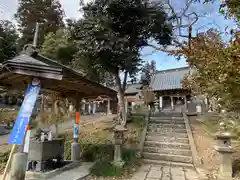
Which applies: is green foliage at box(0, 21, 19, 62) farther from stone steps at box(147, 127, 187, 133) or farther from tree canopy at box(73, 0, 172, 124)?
stone steps at box(147, 127, 187, 133)

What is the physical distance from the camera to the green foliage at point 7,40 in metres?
20.0

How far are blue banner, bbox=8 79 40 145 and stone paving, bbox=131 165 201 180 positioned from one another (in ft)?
9.46

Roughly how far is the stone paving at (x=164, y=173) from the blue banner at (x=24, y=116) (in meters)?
2.88

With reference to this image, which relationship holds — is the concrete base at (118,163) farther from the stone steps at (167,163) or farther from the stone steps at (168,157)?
the stone steps at (168,157)

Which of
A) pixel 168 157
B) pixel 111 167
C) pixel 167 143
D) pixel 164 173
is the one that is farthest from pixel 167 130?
pixel 111 167

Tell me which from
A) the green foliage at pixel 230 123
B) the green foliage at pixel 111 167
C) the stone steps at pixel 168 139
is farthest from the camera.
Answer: the stone steps at pixel 168 139

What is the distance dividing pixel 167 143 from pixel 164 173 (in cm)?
211

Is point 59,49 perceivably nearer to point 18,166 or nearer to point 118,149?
point 118,149

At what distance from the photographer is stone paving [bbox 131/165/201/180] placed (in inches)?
185

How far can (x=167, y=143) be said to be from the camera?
705cm

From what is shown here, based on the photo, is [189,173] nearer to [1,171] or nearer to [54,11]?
[1,171]

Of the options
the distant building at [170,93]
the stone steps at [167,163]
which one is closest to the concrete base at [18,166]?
the stone steps at [167,163]

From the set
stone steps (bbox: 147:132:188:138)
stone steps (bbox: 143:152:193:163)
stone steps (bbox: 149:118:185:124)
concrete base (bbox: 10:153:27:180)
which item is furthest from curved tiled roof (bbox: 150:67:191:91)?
concrete base (bbox: 10:153:27:180)

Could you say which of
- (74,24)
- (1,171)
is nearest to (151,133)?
(1,171)
